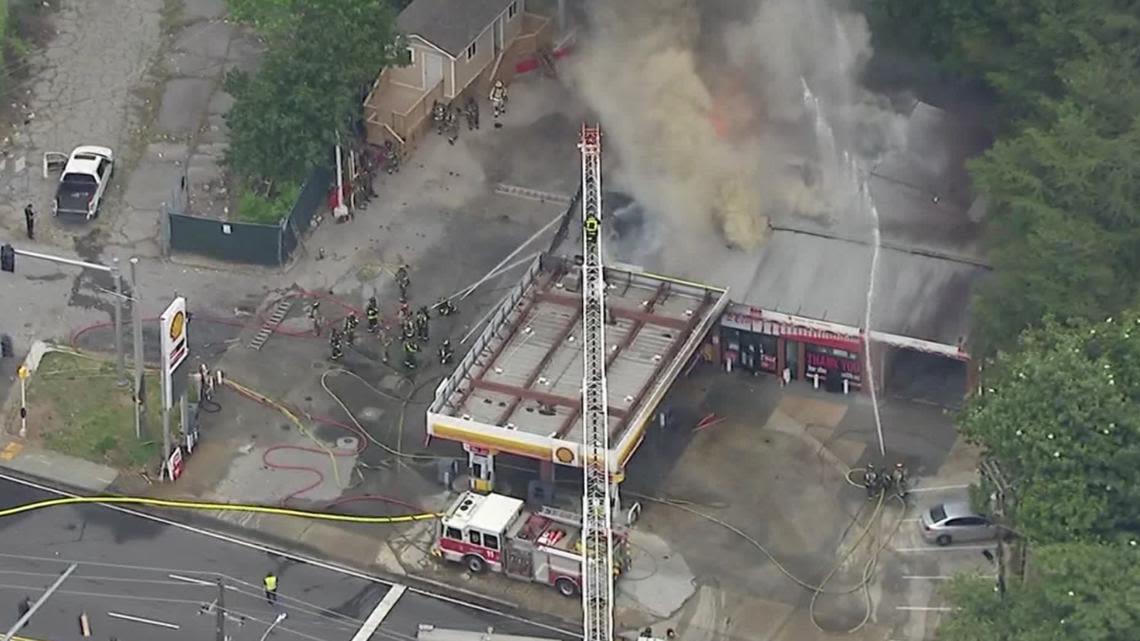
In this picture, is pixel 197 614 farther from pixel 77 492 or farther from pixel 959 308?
pixel 959 308

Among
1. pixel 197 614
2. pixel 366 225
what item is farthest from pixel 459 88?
pixel 197 614

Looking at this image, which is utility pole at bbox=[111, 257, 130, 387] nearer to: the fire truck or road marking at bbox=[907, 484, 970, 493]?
the fire truck

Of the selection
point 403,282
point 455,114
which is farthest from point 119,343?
point 455,114

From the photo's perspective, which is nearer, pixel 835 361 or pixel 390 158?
pixel 835 361

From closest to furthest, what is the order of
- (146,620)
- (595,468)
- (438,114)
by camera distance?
1. (146,620)
2. (595,468)
3. (438,114)

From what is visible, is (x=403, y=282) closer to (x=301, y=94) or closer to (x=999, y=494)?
(x=301, y=94)

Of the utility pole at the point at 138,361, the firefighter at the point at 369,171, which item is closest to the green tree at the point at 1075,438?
the utility pole at the point at 138,361

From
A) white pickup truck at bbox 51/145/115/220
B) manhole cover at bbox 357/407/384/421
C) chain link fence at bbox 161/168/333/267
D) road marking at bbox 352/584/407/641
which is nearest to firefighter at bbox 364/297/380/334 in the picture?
manhole cover at bbox 357/407/384/421
